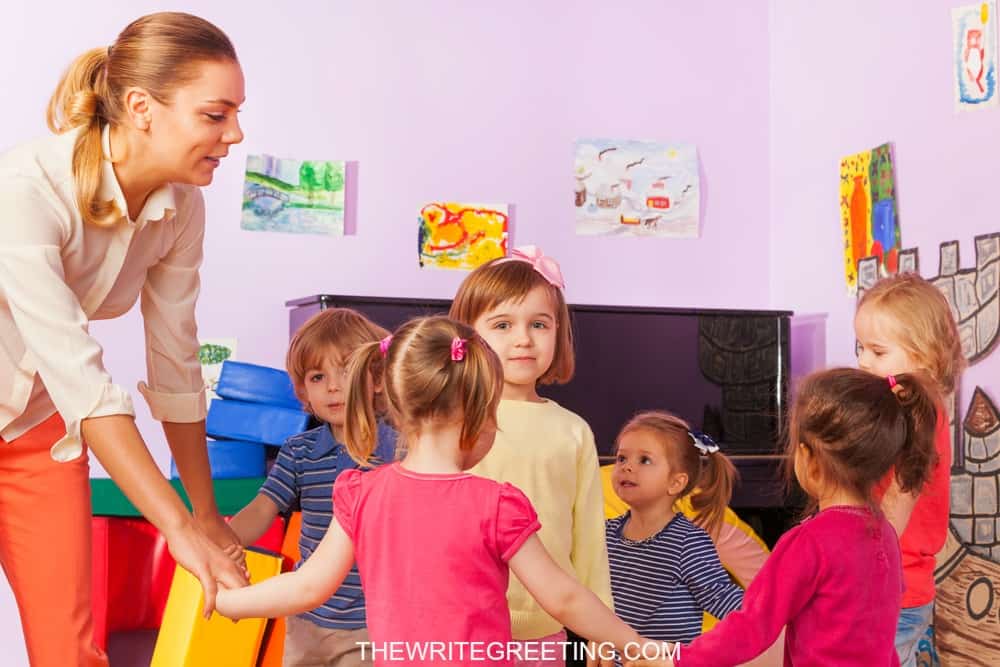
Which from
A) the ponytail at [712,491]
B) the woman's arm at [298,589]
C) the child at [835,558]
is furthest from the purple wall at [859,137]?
the woman's arm at [298,589]

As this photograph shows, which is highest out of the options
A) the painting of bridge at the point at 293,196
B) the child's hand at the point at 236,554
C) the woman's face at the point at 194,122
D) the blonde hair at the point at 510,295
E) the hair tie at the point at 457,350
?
the painting of bridge at the point at 293,196

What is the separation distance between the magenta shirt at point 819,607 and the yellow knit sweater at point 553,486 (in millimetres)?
229

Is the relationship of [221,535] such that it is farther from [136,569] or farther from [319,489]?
[136,569]

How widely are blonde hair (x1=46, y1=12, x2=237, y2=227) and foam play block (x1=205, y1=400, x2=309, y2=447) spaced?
5.08 ft

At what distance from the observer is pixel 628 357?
3.65 metres

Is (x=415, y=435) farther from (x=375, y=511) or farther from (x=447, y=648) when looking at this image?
(x=447, y=648)

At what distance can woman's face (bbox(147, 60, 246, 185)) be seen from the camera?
68.9 inches

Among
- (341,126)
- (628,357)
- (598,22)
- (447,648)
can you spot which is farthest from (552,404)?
(598,22)

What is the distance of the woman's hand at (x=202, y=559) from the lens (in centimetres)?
158

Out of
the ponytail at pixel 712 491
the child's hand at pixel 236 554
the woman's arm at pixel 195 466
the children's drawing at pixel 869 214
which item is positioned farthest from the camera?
the children's drawing at pixel 869 214

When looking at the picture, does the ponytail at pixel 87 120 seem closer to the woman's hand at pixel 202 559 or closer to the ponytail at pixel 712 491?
the woman's hand at pixel 202 559

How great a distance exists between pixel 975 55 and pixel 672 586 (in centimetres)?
170

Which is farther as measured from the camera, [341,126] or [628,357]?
[341,126]

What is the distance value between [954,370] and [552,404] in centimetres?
95
